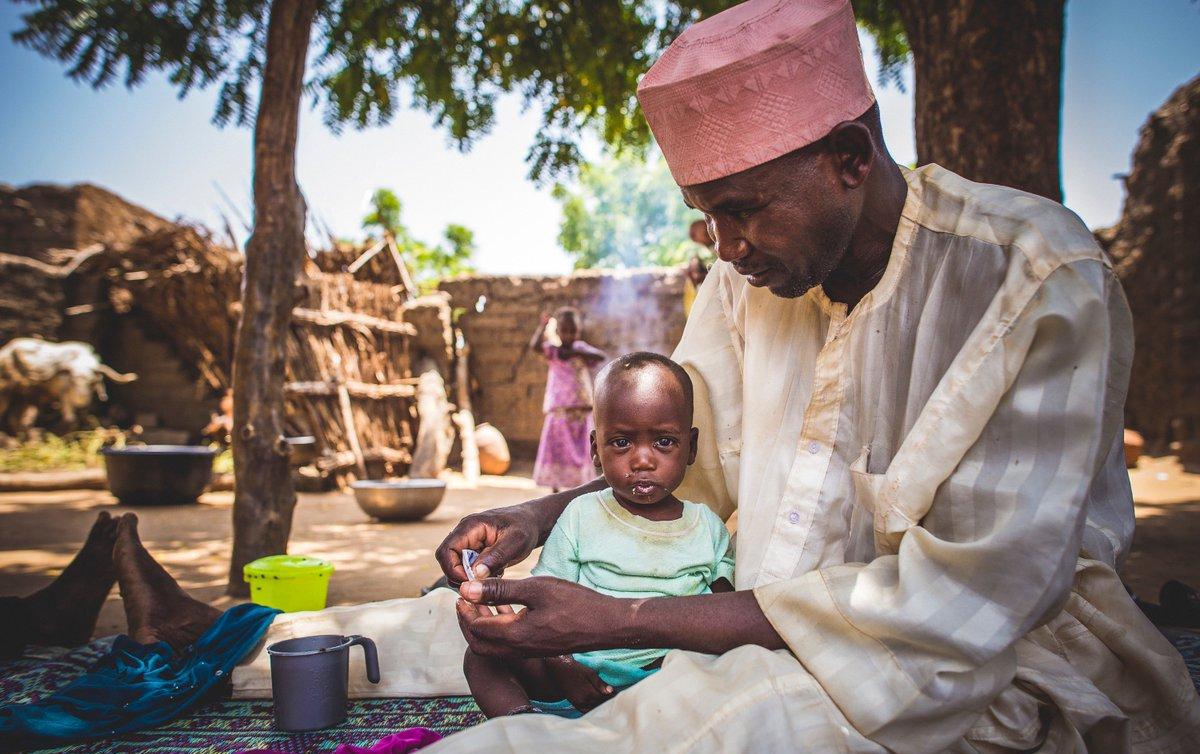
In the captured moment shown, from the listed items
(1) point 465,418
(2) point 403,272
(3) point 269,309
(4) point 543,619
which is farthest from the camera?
(2) point 403,272

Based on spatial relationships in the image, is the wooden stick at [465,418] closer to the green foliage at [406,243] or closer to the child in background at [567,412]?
the child in background at [567,412]

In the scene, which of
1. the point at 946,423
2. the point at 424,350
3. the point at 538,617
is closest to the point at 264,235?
the point at 538,617

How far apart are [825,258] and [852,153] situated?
0.65 ft

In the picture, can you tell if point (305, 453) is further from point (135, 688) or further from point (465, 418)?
point (135, 688)

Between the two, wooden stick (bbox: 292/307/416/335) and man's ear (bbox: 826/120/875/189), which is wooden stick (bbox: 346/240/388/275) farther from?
man's ear (bbox: 826/120/875/189)

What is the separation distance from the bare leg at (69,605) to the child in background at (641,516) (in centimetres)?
182

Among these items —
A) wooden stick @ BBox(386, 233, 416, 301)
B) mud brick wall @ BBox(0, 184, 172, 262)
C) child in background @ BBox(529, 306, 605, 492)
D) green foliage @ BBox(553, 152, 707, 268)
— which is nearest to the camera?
child in background @ BBox(529, 306, 605, 492)

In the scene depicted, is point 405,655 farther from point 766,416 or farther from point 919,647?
point 919,647

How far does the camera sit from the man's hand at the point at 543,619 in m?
1.25

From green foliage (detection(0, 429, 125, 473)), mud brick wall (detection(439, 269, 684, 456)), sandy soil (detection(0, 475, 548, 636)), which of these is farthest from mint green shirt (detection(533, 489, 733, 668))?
green foliage (detection(0, 429, 125, 473))

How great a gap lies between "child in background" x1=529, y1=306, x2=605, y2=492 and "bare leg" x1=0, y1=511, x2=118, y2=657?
14.4 feet

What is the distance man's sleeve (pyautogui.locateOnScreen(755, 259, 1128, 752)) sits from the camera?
108cm

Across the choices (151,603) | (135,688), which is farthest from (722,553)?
(151,603)

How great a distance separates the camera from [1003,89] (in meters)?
3.72
